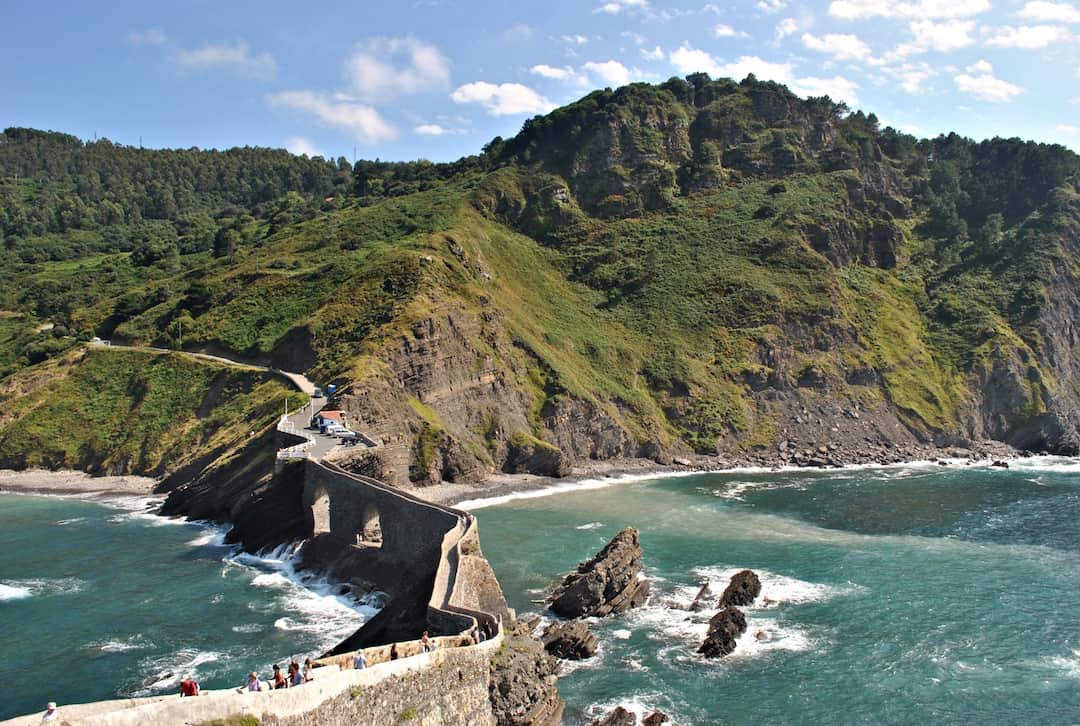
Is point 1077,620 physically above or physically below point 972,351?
below

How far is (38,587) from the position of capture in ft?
174

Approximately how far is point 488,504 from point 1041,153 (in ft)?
493

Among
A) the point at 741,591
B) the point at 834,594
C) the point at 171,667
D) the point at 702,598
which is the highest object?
the point at 171,667

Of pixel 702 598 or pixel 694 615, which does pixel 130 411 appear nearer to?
pixel 702 598

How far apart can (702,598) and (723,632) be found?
7035 mm

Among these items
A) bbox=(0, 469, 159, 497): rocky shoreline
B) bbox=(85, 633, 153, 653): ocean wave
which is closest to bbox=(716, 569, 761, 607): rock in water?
bbox=(85, 633, 153, 653): ocean wave

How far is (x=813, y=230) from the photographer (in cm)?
14700

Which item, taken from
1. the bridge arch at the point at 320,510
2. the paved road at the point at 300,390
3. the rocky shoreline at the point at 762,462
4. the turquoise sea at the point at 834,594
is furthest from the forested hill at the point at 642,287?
the turquoise sea at the point at 834,594

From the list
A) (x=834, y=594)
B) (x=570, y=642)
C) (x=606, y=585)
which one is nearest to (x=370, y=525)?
(x=606, y=585)

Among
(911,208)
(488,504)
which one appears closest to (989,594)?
(488,504)

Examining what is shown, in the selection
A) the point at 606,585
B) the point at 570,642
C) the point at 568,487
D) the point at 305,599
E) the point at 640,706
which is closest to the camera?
the point at 640,706

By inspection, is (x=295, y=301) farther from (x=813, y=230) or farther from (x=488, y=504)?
(x=813, y=230)

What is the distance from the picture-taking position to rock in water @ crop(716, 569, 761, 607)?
52.3 meters

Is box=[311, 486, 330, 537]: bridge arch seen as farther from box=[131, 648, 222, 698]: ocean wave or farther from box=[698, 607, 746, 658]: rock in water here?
box=[698, 607, 746, 658]: rock in water
